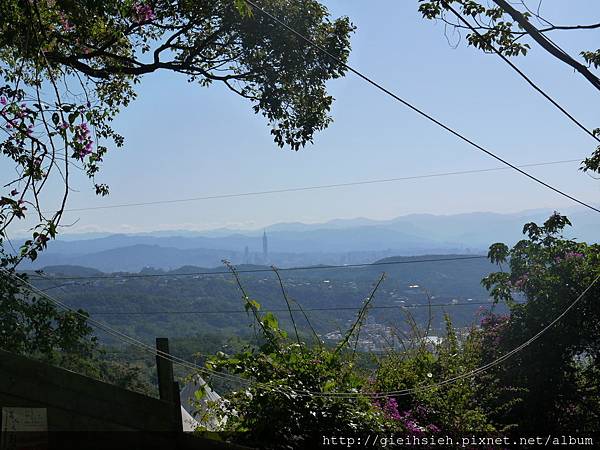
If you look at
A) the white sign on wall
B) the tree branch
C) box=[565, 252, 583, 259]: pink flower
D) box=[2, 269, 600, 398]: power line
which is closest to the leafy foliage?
box=[565, 252, 583, 259]: pink flower

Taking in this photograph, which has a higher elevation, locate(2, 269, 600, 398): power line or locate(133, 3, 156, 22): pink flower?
locate(133, 3, 156, 22): pink flower

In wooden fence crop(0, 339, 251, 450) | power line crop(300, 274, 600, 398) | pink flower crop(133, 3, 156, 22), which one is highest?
pink flower crop(133, 3, 156, 22)

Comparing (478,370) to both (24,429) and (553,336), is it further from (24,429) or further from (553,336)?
(24,429)

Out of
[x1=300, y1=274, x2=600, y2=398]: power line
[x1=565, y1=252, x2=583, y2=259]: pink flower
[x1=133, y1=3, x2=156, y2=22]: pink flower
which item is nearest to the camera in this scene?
[x1=300, y1=274, x2=600, y2=398]: power line

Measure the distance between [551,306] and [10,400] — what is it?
18.0ft

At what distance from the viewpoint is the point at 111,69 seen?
19.0ft

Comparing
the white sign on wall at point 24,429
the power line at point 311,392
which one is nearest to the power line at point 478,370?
the power line at point 311,392

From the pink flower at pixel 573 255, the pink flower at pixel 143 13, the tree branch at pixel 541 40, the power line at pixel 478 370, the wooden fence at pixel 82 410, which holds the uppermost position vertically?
the pink flower at pixel 143 13

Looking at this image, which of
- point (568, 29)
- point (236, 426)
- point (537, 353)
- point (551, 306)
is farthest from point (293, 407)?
point (551, 306)

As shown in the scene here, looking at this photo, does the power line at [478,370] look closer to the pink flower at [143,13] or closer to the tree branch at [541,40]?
the tree branch at [541,40]

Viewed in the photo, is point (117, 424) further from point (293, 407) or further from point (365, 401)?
point (365, 401)

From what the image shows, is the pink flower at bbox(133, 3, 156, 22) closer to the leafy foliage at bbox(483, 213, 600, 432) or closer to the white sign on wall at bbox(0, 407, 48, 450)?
the white sign on wall at bbox(0, 407, 48, 450)

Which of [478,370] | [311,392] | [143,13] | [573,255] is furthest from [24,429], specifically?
[573,255]

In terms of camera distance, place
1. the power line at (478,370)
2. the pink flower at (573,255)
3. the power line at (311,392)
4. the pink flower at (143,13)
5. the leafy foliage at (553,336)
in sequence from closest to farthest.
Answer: the power line at (311,392), the power line at (478,370), the pink flower at (143,13), the leafy foliage at (553,336), the pink flower at (573,255)
